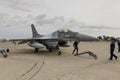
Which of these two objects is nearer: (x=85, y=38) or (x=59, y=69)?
(x=59, y=69)

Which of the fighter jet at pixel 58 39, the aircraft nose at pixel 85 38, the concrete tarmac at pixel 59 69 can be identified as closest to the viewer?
the concrete tarmac at pixel 59 69

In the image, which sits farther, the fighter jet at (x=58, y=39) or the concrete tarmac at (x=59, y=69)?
the fighter jet at (x=58, y=39)

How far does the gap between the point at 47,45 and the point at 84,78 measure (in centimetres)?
1162

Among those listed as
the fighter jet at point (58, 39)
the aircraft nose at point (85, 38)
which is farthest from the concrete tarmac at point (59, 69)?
the fighter jet at point (58, 39)

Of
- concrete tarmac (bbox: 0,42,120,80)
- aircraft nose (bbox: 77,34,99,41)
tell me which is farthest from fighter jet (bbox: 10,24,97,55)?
concrete tarmac (bbox: 0,42,120,80)

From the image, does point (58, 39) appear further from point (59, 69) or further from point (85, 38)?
point (59, 69)

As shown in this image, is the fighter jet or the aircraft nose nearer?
the aircraft nose

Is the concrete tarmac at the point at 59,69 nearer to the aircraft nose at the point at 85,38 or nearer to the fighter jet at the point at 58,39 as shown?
the aircraft nose at the point at 85,38

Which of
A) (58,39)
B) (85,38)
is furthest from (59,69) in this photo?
(58,39)

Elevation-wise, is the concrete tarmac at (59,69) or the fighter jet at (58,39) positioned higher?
the fighter jet at (58,39)

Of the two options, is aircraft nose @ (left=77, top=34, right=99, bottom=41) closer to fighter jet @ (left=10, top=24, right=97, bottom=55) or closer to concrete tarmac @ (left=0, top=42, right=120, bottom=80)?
fighter jet @ (left=10, top=24, right=97, bottom=55)

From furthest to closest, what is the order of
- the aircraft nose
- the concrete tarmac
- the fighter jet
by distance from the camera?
1. the fighter jet
2. the aircraft nose
3. the concrete tarmac

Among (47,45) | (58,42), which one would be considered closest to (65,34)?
(58,42)

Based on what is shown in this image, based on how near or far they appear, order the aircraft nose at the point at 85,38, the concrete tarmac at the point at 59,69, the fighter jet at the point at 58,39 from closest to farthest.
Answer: the concrete tarmac at the point at 59,69 → the aircraft nose at the point at 85,38 → the fighter jet at the point at 58,39
